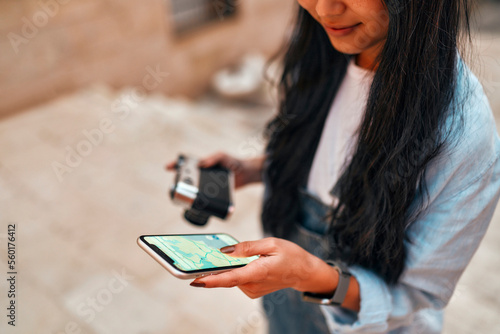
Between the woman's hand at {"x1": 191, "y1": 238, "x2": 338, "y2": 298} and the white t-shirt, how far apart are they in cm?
21

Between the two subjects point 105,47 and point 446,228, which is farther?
point 105,47

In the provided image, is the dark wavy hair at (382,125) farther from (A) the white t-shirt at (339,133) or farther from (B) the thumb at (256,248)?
(B) the thumb at (256,248)

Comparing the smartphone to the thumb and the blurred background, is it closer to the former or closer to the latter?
the thumb

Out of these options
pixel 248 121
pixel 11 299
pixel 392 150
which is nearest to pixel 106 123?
pixel 11 299

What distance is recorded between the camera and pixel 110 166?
2.48 meters

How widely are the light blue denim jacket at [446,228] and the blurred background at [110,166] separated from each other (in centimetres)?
14

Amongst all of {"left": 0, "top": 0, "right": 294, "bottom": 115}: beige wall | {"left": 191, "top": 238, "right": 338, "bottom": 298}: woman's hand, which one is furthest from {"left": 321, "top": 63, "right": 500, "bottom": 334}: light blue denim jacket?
{"left": 0, "top": 0, "right": 294, "bottom": 115}: beige wall

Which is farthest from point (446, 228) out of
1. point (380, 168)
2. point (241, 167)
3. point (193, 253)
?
point (241, 167)

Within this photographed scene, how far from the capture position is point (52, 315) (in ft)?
4.99

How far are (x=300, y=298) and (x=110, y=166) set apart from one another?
1812 millimetres

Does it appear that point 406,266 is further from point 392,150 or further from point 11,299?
point 11,299

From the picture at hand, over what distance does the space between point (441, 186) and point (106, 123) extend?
102 inches

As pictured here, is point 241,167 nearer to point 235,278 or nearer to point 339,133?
point 339,133

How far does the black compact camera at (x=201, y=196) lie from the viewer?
0.96 m
